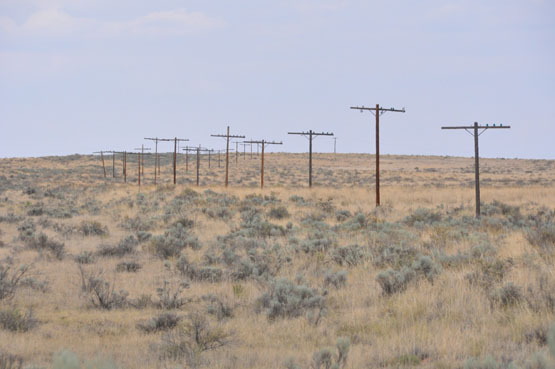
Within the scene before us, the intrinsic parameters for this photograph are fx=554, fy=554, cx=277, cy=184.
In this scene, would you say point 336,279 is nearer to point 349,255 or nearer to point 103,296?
point 349,255

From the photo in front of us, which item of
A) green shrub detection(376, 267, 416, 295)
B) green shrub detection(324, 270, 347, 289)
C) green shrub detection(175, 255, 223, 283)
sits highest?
green shrub detection(376, 267, 416, 295)

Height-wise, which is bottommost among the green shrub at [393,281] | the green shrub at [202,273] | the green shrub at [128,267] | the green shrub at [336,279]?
the green shrub at [128,267]

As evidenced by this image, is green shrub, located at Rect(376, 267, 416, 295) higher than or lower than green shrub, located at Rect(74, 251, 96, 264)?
higher

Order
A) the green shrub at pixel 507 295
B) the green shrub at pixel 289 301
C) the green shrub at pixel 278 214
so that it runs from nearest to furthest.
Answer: the green shrub at pixel 507 295 < the green shrub at pixel 289 301 < the green shrub at pixel 278 214

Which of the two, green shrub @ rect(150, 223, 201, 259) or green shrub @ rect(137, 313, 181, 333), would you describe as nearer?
green shrub @ rect(137, 313, 181, 333)

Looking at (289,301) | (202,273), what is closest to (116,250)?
(202,273)

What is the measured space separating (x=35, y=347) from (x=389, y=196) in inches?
1193

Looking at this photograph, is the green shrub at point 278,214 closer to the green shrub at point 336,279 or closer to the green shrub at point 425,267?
the green shrub at point 336,279

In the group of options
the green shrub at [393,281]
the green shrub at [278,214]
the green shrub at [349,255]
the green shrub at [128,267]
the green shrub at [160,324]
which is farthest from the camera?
the green shrub at [278,214]

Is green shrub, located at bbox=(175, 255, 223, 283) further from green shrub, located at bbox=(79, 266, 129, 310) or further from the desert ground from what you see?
green shrub, located at bbox=(79, 266, 129, 310)

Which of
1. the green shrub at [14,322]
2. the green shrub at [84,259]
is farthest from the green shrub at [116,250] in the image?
the green shrub at [14,322]

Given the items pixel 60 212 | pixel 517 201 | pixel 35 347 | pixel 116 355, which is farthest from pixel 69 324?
pixel 517 201

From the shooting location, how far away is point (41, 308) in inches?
360

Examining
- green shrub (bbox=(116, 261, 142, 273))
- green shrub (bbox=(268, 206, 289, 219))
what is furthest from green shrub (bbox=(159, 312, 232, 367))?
green shrub (bbox=(268, 206, 289, 219))
